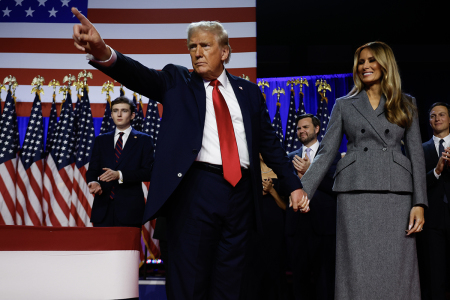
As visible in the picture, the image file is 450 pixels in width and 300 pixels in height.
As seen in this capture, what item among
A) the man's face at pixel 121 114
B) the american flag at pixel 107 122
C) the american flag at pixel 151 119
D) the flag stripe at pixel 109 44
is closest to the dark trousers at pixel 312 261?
the man's face at pixel 121 114

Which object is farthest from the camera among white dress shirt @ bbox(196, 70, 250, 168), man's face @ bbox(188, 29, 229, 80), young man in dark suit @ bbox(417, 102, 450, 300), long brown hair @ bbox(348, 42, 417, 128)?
young man in dark suit @ bbox(417, 102, 450, 300)

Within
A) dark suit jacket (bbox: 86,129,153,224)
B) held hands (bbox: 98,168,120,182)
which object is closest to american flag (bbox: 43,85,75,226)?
dark suit jacket (bbox: 86,129,153,224)

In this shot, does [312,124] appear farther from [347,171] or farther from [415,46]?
[415,46]

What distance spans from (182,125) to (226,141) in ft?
0.68

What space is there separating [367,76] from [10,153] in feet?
15.5

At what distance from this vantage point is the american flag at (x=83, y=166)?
5375 mm

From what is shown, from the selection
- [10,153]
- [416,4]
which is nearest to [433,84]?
[416,4]

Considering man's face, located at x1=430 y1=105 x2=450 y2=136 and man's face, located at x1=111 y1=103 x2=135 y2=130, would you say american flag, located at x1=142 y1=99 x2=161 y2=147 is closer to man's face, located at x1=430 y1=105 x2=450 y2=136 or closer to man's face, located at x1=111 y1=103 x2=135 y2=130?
man's face, located at x1=111 y1=103 x2=135 y2=130

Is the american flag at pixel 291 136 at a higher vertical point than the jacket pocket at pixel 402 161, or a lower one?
higher

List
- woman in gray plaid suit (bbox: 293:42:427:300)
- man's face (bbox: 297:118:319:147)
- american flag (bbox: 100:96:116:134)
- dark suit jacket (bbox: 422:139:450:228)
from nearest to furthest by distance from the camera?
woman in gray plaid suit (bbox: 293:42:427:300) < dark suit jacket (bbox: 422:139:450:228) < man's face (bbox: 297:118:319:147) < american flag (bbox: 100:96:116:134)

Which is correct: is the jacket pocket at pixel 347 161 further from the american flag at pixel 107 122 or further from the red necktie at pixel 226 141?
the american flag at pixel 107 122

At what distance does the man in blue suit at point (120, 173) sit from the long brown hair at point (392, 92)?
7.04 ft

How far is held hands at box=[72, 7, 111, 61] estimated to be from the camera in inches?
62.0

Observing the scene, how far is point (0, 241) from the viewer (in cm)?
176
